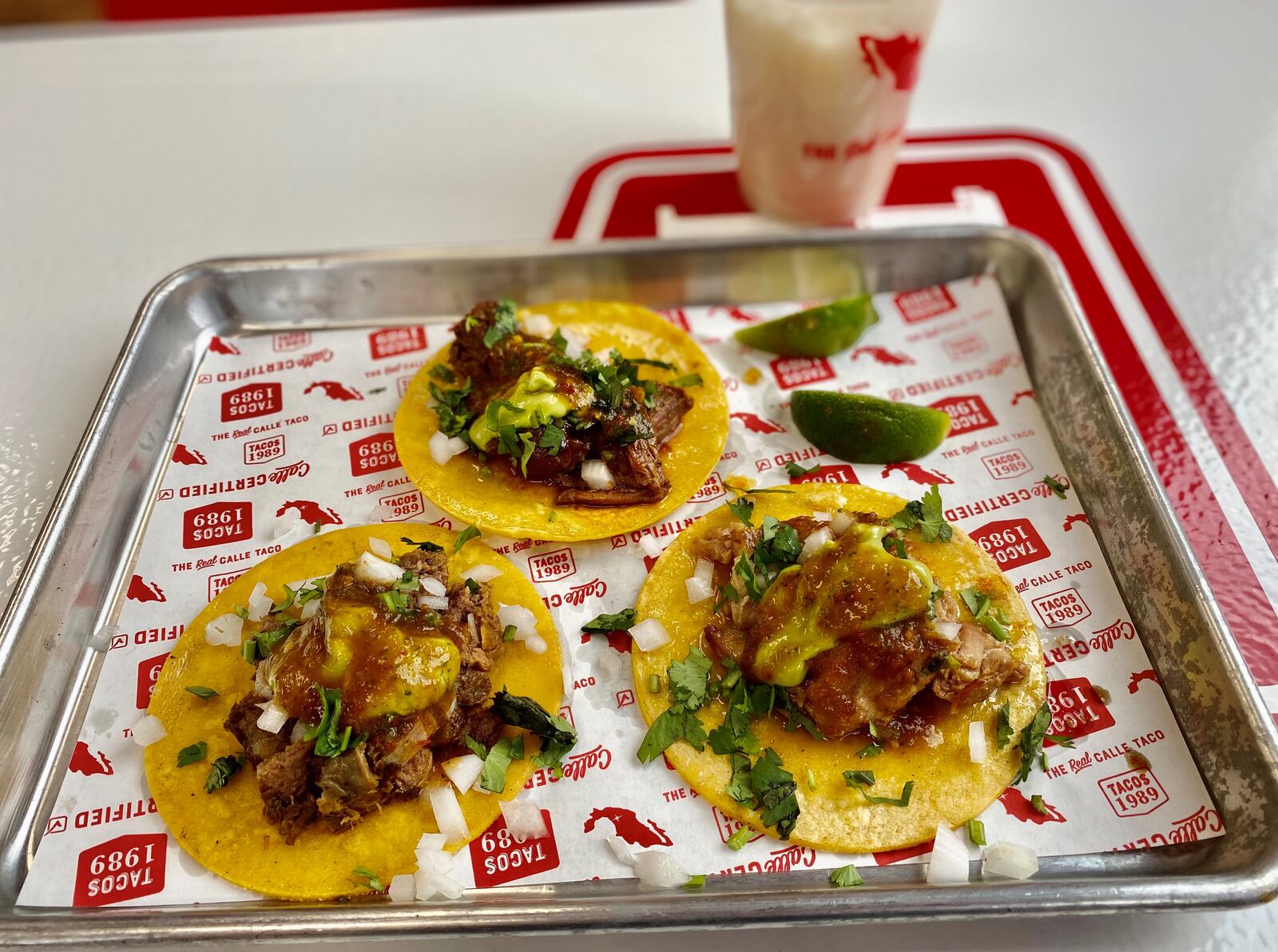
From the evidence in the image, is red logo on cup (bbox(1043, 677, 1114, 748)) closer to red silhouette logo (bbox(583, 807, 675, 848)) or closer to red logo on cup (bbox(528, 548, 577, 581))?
red silhouette logo (bbox(583, 807, 675, 848))

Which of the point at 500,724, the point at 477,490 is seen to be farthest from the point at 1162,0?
the point at 500,724

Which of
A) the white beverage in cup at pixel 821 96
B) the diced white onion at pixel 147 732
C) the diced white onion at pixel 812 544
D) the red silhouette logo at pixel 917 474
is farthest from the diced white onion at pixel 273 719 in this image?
the white beverage in cup at pixel 821 96

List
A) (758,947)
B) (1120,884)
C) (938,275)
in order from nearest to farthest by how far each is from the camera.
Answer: (1120,884) → (758,947) → (938,275)

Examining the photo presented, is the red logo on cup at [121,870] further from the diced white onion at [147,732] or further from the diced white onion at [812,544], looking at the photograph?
the diced white onion at [812,544]

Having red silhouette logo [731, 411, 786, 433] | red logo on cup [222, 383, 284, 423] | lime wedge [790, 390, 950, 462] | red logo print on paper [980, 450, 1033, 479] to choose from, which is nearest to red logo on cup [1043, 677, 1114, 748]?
red logo print on paper [980, 450, 1033, 479]

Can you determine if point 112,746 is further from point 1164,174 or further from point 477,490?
point 1164,174

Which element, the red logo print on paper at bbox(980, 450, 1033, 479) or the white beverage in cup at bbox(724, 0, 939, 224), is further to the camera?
the white beverage in cup at bbox(724, 0, 939, 224)
